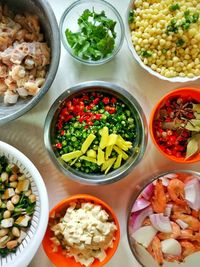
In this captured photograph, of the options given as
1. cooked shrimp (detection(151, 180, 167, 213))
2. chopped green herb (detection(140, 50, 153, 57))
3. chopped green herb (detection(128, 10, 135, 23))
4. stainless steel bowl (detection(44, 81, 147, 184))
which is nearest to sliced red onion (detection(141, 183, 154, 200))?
cooked shrimp (detection(151, 180, 167, 213))

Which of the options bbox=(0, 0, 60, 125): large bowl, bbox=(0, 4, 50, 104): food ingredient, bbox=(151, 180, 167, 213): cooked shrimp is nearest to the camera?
bbox=(0, 0, 60, 125): large bowl

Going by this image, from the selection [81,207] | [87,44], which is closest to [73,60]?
[87,44]

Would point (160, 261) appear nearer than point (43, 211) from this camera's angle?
No

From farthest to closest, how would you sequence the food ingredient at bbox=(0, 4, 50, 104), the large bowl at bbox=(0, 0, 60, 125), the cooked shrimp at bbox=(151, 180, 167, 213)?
the cooked shrimp at bbox=(151, 180, 167, 213), the food ingredient at bbox=(0, 4, 50, 104), the large bowl at bbox=(0, 0, 60, 125)

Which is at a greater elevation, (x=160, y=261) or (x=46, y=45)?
(x=46, y=45)

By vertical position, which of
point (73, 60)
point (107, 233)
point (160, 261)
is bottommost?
point (160, 261)

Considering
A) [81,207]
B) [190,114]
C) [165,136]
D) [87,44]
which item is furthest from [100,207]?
[87,44]

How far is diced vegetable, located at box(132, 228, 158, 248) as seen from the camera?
6.21 ft

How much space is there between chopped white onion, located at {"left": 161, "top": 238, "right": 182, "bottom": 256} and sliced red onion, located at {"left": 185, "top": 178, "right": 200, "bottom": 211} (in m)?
0.16

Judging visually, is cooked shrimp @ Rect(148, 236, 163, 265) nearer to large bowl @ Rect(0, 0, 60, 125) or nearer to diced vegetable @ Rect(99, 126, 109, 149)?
diced vegetable @ Rect(99, 126, 109, 149)

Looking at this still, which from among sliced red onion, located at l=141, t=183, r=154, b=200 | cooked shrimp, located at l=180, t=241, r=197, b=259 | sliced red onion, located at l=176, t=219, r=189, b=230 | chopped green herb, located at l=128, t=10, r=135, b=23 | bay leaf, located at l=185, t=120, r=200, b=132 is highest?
chopped green herb, located at l=128, t=10, r=135, b=23

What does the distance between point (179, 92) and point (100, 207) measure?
0.54 meters

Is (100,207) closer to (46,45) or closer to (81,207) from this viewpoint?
(81,207)

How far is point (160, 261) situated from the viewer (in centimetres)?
190
